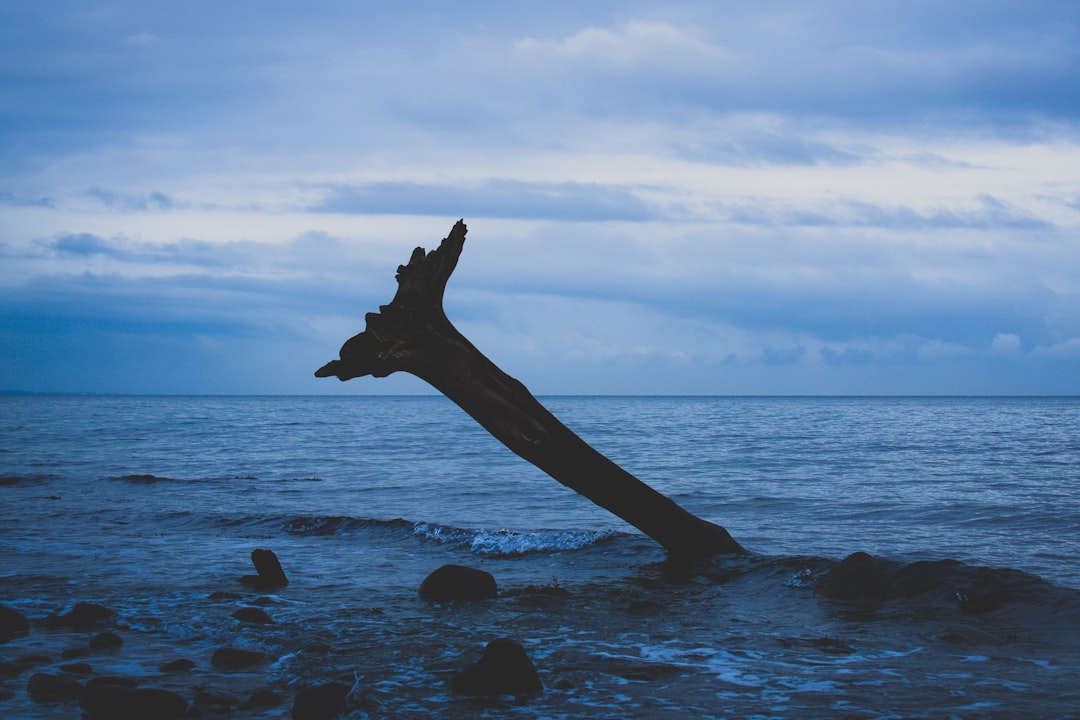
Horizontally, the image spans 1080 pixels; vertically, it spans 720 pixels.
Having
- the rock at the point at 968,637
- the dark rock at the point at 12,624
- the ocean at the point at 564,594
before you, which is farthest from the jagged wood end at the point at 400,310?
the rock at the point at 968,637

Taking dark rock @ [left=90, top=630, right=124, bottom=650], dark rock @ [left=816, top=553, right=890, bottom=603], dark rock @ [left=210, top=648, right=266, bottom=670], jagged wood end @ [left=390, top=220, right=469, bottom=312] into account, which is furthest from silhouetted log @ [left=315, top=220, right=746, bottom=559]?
dark rock @ [left=90, top=630, right=124, bottom=650]

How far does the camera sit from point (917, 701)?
5445 mm

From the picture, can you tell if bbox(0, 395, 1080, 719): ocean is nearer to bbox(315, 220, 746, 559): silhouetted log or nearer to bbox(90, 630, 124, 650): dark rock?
bbox(90, 630, 124, 650): dark rock

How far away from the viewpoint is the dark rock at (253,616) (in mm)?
7621

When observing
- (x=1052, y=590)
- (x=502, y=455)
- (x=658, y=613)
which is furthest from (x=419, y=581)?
(x=502, y=455)

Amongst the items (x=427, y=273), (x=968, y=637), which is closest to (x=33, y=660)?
(x=427, y=273)

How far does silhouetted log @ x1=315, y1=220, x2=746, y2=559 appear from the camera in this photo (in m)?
8.02

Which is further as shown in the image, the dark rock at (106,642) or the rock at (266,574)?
the rock at (266,574)

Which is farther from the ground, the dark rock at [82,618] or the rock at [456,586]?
the rock at [456,586]

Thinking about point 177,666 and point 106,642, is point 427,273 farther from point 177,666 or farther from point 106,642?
point 106,642

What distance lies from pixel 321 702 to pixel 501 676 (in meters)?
1.17

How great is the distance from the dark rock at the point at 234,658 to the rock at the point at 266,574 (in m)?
3.07

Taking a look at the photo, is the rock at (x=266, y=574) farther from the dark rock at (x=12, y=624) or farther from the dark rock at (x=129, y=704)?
the dark rock at (x=129, y=704)

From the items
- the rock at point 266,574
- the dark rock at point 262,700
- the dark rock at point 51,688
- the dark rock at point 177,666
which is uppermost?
the dark rock at point 262,700
